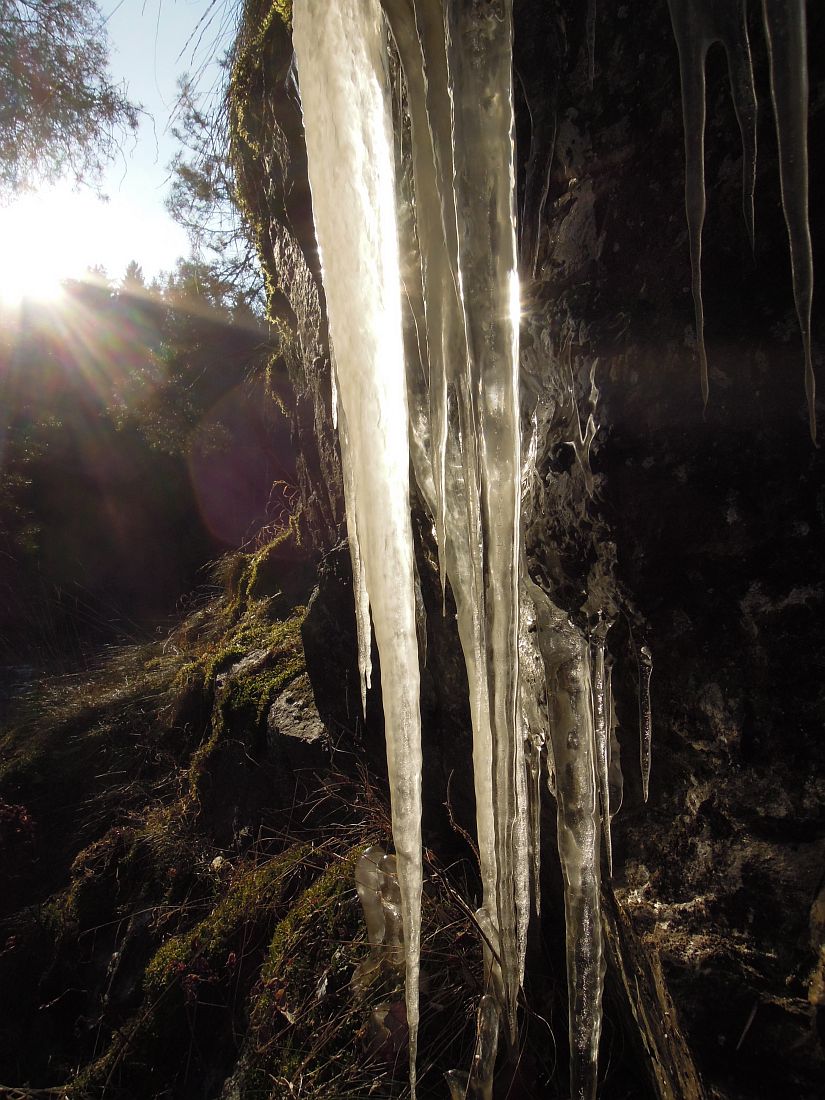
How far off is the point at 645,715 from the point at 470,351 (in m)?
0.73

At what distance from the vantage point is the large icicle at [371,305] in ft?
2.93

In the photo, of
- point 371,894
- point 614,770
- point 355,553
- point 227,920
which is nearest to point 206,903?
point 227,920

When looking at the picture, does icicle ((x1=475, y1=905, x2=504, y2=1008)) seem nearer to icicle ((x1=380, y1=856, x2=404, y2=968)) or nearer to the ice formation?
the ice formation

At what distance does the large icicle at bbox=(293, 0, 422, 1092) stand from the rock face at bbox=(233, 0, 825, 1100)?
33 cm

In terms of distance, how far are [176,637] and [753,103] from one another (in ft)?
19.4

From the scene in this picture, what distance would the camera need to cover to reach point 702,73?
27.6 inches

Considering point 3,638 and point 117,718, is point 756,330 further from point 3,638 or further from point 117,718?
point 3,638

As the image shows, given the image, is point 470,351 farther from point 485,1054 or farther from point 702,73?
point 485,1054

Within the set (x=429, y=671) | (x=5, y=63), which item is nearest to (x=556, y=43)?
(x=429, y=671)

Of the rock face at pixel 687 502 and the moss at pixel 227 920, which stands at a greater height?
the rock face at pixel 687 502

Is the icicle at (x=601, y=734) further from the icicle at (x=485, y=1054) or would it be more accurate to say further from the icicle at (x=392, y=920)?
the icicle at (x=392, y=920)

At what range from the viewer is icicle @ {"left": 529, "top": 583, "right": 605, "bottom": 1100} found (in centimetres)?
112

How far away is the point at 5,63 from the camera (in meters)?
3.90

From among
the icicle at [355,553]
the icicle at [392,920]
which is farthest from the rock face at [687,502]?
the icicle at [392,920]
